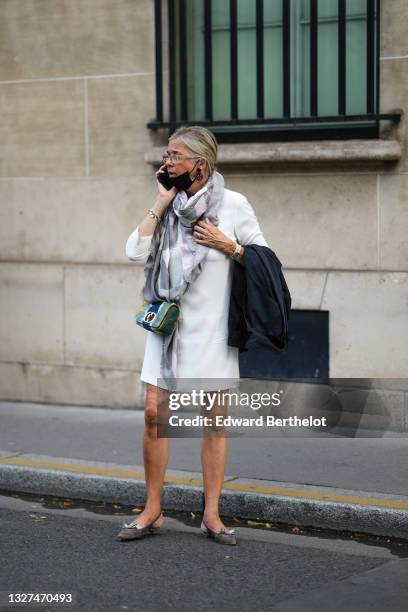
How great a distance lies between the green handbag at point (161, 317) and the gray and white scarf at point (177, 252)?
4 centimetres

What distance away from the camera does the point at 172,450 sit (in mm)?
7703

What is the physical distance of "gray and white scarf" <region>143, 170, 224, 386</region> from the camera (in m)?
5.72

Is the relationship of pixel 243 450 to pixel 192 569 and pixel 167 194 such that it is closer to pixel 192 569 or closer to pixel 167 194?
pixel 192 569

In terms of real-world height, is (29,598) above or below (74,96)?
below

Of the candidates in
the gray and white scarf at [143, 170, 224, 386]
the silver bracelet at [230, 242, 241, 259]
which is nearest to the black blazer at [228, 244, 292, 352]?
the silver bracelet at [230, 242, 241, 259]

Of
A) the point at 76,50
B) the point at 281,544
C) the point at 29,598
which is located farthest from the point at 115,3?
the point at 29,598

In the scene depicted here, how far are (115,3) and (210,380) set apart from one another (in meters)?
4.32

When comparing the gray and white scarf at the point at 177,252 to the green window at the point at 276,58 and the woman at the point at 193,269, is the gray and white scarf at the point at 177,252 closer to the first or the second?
the woman at the point at 193,269

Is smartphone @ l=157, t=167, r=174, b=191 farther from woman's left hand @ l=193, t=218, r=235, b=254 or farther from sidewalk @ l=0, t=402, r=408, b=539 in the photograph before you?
sidewalk @ l=0, t=402, r=408, b=539

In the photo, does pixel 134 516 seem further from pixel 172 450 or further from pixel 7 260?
pixel 7 260

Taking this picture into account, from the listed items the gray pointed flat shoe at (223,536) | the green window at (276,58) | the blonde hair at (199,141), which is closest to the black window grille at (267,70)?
the green window at (276,58)

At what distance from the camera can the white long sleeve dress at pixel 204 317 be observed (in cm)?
578

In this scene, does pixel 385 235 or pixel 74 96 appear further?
pixel 74 96

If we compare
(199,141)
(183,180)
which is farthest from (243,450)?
(199,141)
